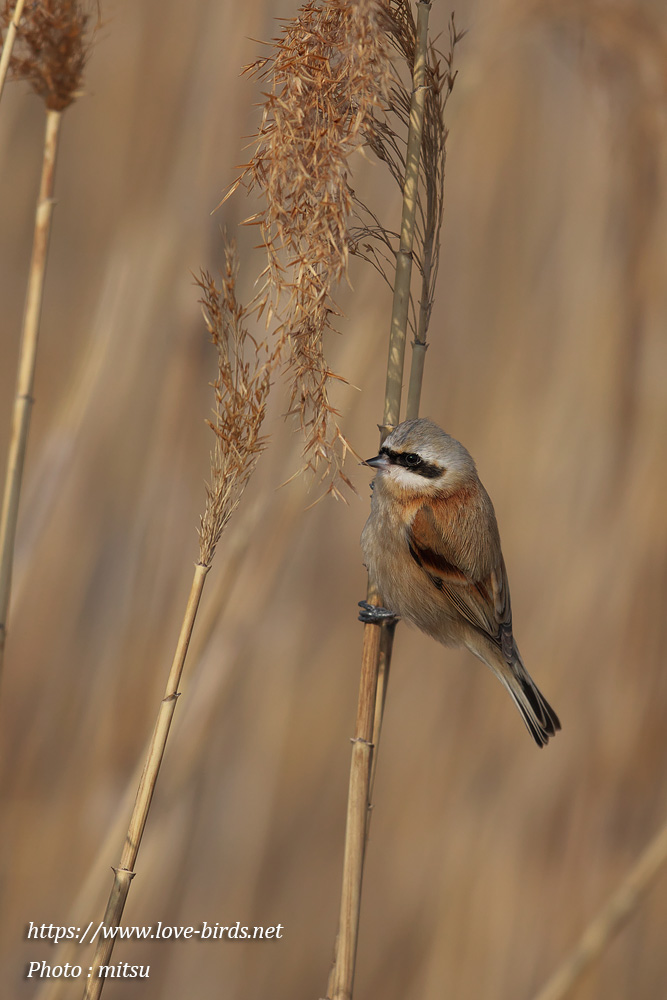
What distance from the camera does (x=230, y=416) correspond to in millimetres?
1178

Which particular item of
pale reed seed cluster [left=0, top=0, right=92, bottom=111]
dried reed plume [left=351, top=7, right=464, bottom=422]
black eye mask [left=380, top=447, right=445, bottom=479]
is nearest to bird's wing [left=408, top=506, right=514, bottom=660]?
black eye mask [left=380, top=447, right=445, bottom=479]

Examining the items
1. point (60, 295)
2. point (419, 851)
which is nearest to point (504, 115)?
point (60, 295)

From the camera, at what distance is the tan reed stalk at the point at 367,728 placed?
131 centimetres

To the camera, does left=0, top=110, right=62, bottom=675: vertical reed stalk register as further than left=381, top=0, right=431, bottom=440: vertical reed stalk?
No

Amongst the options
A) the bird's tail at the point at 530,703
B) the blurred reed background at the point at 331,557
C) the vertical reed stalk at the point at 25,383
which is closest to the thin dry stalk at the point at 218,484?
the vertical reed stalk at the point at 25,383

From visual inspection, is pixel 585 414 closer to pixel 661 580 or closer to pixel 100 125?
pixel 661 580

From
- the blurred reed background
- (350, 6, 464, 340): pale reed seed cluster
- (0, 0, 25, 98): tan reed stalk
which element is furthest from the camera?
the blurred reed background

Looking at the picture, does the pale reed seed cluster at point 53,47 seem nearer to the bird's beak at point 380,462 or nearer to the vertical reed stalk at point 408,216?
the vertical reed stalk at point 408,216

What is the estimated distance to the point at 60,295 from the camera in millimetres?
2502

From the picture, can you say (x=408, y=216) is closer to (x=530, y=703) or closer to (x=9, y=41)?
(x=9, y=41)

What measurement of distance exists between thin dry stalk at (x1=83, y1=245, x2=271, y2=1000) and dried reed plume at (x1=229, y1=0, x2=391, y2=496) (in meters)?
0.08

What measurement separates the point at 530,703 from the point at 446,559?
1.33 ft

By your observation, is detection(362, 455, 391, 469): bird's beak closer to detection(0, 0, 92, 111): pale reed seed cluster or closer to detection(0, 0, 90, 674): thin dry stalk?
detection(0, 0, 90, 674): thin dry stalk

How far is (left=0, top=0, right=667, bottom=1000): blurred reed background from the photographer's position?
2170 millimetres
